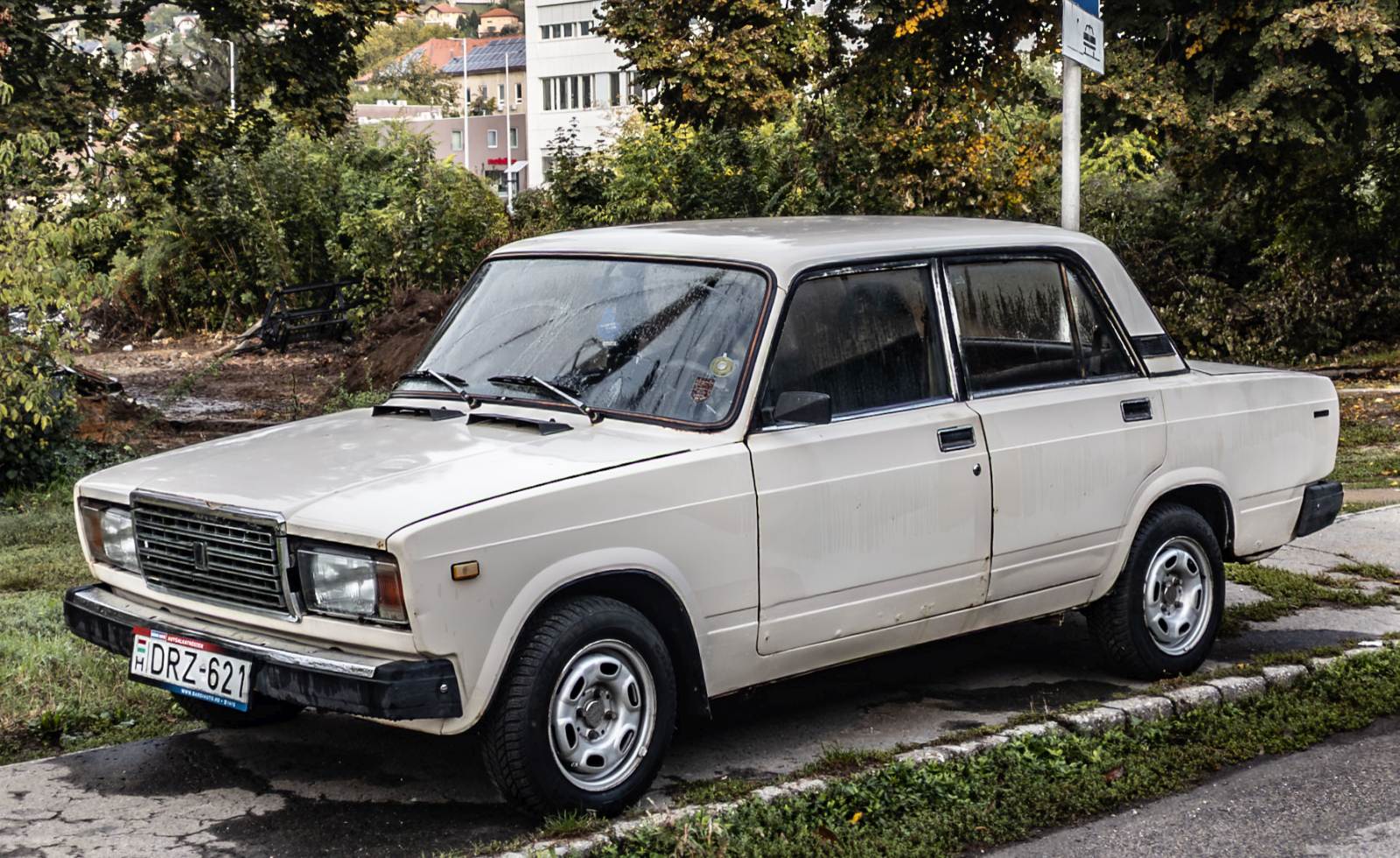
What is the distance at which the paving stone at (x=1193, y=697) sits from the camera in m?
5.89

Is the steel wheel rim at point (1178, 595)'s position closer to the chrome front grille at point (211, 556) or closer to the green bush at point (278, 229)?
the chrome front grille at point (211, 556)

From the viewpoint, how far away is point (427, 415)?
5.66m

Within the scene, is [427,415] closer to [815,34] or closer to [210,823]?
[210,823]

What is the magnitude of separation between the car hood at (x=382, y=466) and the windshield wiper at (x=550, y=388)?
0.04 metres

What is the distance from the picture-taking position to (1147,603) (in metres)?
6.41

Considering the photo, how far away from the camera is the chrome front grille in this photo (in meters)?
4.63

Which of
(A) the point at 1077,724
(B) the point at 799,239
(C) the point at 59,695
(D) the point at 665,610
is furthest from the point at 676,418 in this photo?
(C) the point at 59,695

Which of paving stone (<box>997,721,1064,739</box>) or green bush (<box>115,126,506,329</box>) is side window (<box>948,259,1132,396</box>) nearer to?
paving stone (<box>997,721,1064,739</box>)

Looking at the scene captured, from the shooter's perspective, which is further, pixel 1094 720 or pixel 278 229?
pixel 278 229

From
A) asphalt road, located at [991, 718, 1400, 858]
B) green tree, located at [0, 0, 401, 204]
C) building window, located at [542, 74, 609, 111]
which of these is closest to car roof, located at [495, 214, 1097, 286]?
asphalt road, located at [991, 718, 1400, 858]

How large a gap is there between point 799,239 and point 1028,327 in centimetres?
111

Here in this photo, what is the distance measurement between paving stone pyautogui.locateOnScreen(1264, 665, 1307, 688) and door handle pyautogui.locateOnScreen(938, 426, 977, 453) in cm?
167

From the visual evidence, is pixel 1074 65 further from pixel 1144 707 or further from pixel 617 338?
pixel 617 338

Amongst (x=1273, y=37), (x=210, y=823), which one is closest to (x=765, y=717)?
(x=210, y=823)
